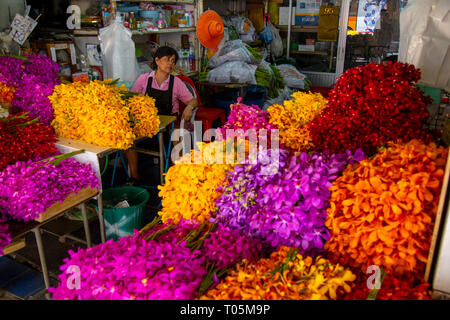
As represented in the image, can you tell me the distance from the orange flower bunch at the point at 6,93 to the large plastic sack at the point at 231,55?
358cm

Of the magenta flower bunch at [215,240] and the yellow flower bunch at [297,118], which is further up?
the yellow flower bunch at [297,118]

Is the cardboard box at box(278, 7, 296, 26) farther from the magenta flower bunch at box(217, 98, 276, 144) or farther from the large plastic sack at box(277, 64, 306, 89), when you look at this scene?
the magenta flower bunch at box(217, 98, 276, 144)

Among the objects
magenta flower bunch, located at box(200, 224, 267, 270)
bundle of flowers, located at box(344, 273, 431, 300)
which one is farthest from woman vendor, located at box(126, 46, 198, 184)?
bundle of flowers, located at box(344, 273, 431, 300)

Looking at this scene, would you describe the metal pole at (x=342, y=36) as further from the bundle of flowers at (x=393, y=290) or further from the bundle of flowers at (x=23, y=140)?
the bundle of flowers at (x=393, y=290)

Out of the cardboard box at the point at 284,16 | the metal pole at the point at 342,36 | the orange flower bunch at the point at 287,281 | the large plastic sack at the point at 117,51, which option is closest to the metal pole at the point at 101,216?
the orange flower bunch at the point at 287,281

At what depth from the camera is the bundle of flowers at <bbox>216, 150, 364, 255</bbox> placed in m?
1.48

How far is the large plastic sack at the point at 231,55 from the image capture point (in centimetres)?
567

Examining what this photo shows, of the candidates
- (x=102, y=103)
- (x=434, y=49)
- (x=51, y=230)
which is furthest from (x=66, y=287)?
(x=434, y=49)

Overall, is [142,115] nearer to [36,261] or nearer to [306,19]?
[36,261]

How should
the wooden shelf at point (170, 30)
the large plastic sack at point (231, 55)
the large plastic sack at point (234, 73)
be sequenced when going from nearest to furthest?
the wooden shelf at point (170, 30), the large plastic sack at point (234, 73), the large plastic sack at point (231, 55)

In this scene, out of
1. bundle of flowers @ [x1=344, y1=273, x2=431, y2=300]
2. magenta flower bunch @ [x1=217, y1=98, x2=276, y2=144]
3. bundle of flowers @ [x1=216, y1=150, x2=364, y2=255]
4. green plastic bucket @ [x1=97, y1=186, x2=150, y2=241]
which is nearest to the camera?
bundle of flowers @ [x1=344, y1=273, x2=431, y2=300]

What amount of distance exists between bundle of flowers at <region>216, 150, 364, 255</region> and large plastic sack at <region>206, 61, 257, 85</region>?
13.0 feet

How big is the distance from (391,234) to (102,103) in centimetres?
220

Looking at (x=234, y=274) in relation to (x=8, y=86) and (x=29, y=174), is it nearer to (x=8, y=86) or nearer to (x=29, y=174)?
(x=29, y=174)
